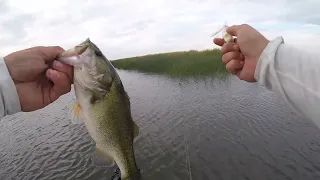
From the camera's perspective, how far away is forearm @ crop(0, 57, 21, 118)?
289 cm

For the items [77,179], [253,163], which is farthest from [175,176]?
[77,179]

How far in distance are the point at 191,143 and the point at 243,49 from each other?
8.13m

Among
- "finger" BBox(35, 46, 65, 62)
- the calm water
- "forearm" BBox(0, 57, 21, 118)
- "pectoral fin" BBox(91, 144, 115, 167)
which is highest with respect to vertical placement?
"finger" BBox(35, 46, 65, 62)

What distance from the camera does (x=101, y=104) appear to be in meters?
2.96

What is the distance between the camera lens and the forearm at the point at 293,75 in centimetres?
203

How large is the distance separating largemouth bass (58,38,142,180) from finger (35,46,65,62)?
21 cm

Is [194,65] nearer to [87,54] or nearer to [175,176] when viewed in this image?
[175,176]

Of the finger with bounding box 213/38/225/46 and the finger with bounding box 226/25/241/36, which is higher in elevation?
the finger with bounding box 226/25/241/36

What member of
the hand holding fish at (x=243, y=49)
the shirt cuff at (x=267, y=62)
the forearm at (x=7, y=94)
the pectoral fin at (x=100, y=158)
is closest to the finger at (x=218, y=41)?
→ the hand holding fish at (x=243, y=49)

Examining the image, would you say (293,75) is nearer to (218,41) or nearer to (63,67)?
(218,41)

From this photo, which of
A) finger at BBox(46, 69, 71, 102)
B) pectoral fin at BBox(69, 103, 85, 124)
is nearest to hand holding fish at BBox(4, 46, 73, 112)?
finger at BBox(46, 69, 71, 102)

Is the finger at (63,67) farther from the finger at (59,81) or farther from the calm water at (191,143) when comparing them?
the calm water at (191,143)

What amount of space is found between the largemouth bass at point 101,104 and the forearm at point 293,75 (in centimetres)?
143

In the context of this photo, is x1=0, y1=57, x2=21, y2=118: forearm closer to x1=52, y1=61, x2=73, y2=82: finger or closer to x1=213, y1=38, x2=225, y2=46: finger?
x1=52, y1=61, x2=73, y2=82: finger
